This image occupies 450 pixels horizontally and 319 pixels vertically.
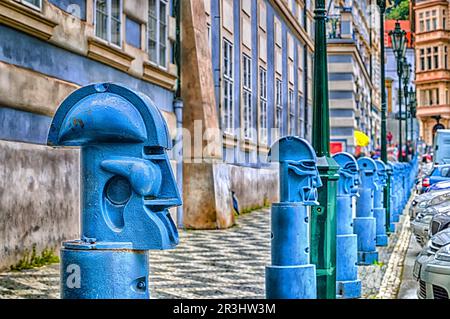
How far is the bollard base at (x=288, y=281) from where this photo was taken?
4.50m

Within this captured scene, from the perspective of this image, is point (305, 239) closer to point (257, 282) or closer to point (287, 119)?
point (287, 119)

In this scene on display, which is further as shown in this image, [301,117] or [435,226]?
[435,226]

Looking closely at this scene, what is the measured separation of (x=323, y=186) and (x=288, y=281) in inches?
48.4

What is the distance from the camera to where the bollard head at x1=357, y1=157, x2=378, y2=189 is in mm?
10812

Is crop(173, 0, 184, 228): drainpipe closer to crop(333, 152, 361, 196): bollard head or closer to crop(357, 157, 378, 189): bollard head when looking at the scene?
crop(357, 157, 378, 189): bollard head

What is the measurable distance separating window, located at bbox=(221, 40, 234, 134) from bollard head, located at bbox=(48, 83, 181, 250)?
698cm

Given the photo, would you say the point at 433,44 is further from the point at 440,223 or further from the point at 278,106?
the point at 278,106

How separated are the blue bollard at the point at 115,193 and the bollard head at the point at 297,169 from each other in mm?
2416

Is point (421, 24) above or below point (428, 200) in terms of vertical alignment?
above

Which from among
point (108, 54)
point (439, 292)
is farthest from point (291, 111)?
point (108, 54)

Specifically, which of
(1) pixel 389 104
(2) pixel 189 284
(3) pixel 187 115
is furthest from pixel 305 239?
(1) pixel 389 104

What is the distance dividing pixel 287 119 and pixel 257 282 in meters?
1.58

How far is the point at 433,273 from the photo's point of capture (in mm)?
5359

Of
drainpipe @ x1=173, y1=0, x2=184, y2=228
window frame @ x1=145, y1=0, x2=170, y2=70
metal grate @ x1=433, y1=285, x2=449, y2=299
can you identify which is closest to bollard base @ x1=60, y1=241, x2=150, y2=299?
metal grate @ x1=433, y1=285, x2=449, y2=299
